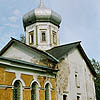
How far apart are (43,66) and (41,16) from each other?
7813 mm

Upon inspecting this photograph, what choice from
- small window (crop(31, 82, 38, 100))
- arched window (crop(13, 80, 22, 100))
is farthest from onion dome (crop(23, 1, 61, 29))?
arched window (crop(13, 80, 22, 100))

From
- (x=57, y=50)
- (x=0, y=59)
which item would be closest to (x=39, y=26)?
(x=57, y=50)

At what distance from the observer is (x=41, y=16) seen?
21.3m

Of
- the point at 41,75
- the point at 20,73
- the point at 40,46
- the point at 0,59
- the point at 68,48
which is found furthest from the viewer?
the point at 40,46

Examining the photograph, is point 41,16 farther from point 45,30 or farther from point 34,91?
point 34,91

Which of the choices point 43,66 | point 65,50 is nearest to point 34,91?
point 43,66

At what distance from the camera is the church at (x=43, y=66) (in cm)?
1298

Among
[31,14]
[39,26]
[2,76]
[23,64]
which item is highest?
[31,14]

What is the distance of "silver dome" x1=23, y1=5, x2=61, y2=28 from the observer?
2123cm

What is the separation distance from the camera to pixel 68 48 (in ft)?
59.1

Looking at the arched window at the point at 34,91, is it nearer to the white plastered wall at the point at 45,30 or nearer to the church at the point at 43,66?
the church at the point at 43,66

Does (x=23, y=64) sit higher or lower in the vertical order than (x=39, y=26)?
lower

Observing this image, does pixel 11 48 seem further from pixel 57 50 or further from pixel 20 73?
pixel 20 73

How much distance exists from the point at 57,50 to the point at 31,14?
549cm
